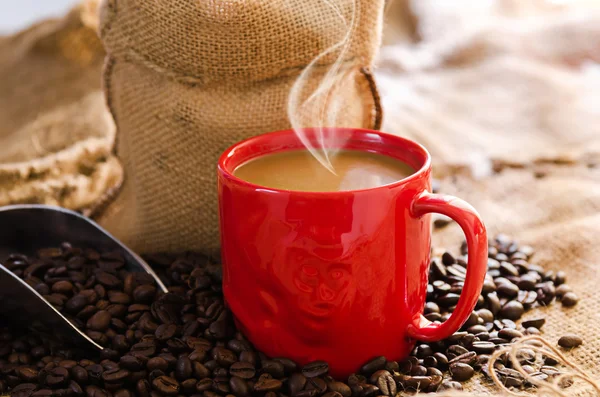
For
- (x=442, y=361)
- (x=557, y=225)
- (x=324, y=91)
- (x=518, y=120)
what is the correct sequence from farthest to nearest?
(x=518, y=120) < (x=557, y=225) < (x=324, y=91) < (x=442, y=361)

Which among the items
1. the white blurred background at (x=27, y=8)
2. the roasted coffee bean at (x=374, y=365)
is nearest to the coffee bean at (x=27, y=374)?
the roasted coffee bean at (x=374, y=365)

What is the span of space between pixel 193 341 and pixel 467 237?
0.42 meters

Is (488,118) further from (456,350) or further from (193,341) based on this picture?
(193,341)

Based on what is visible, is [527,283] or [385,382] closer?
[385,382]

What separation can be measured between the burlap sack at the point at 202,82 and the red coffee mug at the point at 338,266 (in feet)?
0.72

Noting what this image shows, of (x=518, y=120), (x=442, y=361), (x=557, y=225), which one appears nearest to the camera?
(x=442, y=361)

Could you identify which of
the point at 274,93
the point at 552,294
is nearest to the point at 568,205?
the point at 552,294

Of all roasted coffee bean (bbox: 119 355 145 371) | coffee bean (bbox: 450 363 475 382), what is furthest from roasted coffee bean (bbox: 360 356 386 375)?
roasted coffee bean (bbox: 119 355 145 371)

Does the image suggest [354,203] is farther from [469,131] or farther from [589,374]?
[469,131]

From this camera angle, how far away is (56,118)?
6.15ft

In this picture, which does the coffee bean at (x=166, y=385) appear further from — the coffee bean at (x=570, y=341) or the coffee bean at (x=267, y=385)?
the coffee bean at (x=570, y=341)

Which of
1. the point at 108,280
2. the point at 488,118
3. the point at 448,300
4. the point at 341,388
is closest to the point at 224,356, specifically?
the point at 341,388

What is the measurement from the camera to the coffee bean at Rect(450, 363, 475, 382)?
92 cm

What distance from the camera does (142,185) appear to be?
130 centimetres
